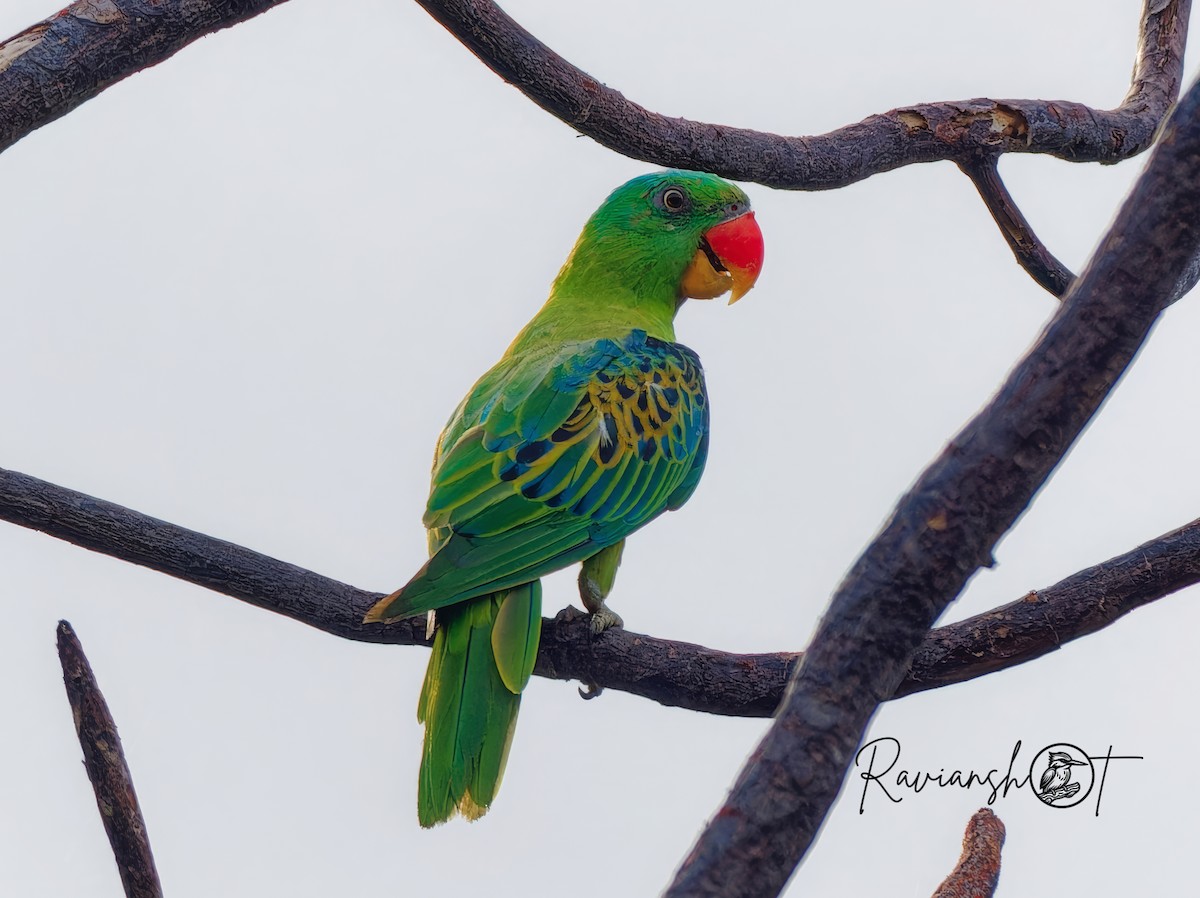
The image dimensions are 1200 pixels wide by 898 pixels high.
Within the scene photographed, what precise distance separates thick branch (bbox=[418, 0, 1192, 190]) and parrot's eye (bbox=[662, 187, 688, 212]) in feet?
0.74

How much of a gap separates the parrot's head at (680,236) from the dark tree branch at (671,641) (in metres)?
1.24

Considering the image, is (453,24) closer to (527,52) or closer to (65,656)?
(527,52)

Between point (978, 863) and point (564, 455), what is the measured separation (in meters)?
1.35

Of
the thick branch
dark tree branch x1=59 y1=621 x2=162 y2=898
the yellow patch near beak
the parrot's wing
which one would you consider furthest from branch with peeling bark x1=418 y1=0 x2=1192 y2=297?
dark tree branch x1=59 y1=621 x2=162 y2=898

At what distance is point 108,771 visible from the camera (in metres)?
2.21

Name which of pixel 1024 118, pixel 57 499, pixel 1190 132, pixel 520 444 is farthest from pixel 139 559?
pixel 1024 118

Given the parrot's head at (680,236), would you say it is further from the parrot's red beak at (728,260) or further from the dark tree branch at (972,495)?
the dark tree branch at (972,495)

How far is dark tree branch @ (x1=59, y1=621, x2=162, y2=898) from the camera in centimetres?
220

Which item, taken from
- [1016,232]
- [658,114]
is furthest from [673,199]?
[1016,232]

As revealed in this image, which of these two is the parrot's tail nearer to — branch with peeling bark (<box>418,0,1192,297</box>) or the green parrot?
the green parrot

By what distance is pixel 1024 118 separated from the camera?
12.4ft

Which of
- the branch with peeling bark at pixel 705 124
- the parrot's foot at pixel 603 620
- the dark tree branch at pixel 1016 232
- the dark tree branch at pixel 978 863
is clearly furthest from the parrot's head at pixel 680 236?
the dark tree branch at pixel 978 863

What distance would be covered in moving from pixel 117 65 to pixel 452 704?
153 centimetres

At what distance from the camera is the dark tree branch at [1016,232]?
3809mm
